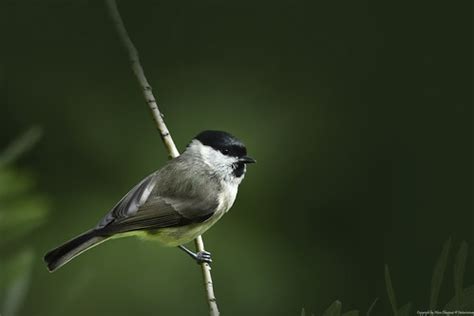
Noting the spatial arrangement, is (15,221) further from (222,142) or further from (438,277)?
(222,142)

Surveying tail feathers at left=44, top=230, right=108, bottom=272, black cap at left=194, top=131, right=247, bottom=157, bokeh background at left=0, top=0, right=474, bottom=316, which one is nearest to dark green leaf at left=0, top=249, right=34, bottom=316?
tail feathers at left=44, top=230, right=108, bottom=272

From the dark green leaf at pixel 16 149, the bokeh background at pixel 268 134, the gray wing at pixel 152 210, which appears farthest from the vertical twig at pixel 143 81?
the bokeh background at pixel 268 134

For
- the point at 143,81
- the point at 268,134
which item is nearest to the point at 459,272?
the point at 143,81

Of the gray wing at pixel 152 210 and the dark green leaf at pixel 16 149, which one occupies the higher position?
the dark green leaf at pixel 16 149

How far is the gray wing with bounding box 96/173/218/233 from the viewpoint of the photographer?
1298 millimetres

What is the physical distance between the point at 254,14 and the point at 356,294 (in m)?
1.27

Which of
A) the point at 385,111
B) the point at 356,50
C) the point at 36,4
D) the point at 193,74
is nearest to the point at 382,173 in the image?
the point at 385,111

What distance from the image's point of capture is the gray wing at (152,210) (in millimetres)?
1298

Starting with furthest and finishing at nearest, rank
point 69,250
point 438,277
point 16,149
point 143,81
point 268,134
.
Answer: point 268,134 < point 69,250 < point 143,81 < point 16,149 < point 438,277

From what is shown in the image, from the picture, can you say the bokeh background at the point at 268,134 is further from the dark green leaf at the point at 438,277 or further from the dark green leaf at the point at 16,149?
the dark green leaf at the point at 438,277

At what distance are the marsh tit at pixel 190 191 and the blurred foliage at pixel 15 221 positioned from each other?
0.82m

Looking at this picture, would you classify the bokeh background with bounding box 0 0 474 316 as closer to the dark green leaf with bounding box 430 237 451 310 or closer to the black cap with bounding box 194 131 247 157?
the black cap with bounding box 194 131 247 157

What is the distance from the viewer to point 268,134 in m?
2.33

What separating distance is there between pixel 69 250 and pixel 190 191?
16.4 inches
